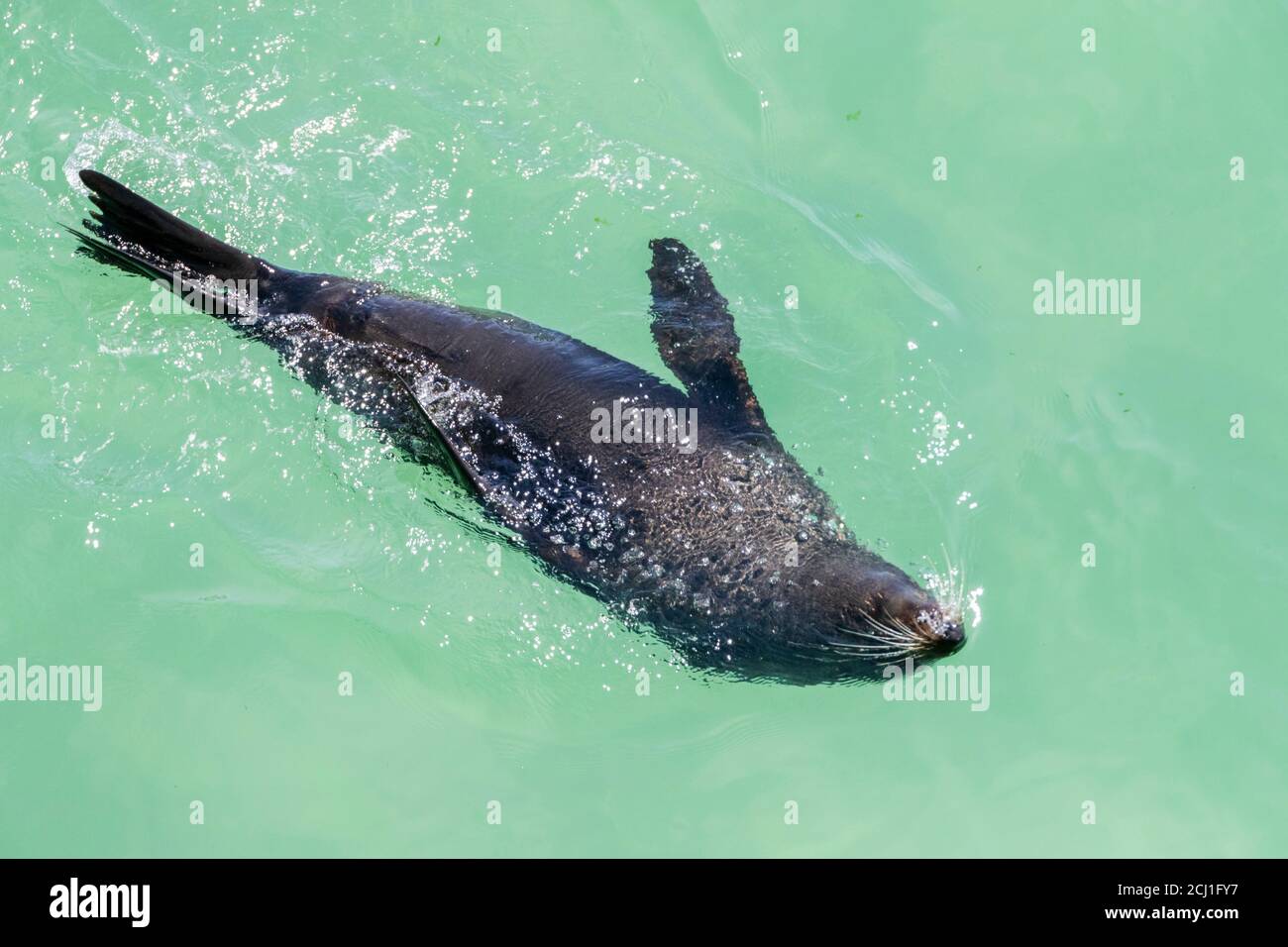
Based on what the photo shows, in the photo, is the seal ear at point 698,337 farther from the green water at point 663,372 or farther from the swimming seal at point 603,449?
the green water at point 663,372

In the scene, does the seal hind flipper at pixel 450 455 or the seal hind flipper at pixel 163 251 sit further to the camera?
the seal hind flipper at pixel 163 251

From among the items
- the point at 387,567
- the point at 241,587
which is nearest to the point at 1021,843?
the point at 387,567

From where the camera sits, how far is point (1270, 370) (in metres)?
7.24

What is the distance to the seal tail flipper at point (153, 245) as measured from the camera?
241 inches

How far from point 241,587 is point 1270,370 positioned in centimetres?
616

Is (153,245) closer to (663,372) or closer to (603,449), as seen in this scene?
(603,449)

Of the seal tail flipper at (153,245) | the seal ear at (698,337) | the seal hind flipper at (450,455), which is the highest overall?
the seal tail flipper at (153,245)

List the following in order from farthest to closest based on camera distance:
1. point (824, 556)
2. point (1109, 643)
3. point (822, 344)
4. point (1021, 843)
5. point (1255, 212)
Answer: point (1255, 212) → point (822, 344) → point (1109, 643) → point (1021, 843) → point (824, 556)

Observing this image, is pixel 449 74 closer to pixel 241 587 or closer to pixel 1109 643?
pixel 241 587

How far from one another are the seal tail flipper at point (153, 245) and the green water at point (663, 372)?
455 mm

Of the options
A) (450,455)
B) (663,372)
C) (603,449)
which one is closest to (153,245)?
(450,455)

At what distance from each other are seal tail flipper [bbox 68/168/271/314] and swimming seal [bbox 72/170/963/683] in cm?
1

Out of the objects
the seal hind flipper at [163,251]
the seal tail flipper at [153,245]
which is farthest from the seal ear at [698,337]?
the seal tail flipper at [153,245]

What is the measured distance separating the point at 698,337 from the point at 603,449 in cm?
116
